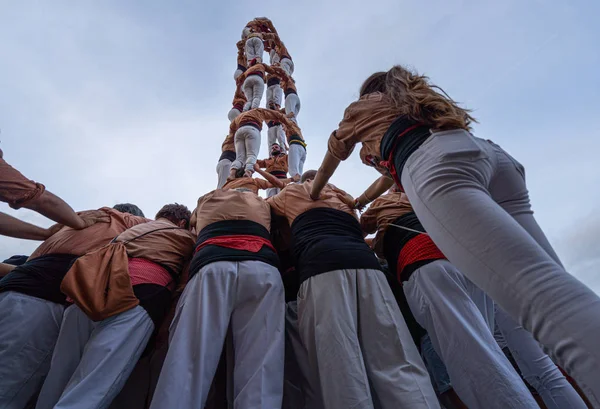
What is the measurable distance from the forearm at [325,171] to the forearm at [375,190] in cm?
40

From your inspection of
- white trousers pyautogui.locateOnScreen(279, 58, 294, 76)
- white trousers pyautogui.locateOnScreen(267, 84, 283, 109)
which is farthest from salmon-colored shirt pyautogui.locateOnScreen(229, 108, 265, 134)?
white trousers pyautogui.locateOnScreen(279, 58, 294, 76)

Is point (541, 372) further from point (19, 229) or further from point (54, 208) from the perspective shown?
point (19, 229)

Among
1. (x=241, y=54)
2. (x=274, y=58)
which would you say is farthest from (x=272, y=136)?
(x=274, y=58)

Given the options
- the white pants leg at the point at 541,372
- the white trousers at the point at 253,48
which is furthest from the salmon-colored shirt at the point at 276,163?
the white pants leg at the point at 541,372

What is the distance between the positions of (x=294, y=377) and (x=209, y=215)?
3.41 ft

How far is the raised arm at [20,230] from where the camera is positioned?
1945 mm

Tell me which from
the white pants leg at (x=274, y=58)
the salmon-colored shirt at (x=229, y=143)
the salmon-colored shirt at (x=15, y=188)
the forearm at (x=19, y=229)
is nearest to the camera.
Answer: the salmon-colored shirt at (x=15, y=188)

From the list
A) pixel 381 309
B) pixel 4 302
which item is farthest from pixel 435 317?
pixel 4 302

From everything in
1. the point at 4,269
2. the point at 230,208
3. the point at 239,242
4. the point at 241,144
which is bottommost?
the point at 4,269

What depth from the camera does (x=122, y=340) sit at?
4.89ft

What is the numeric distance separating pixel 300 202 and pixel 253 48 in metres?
8.40

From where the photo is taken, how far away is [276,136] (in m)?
7.71

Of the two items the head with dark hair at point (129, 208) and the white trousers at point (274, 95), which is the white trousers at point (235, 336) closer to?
the head with dark hair at point (129, 208)

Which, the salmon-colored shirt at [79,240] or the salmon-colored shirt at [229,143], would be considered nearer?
the salmon-colored shirt at [79,240]
